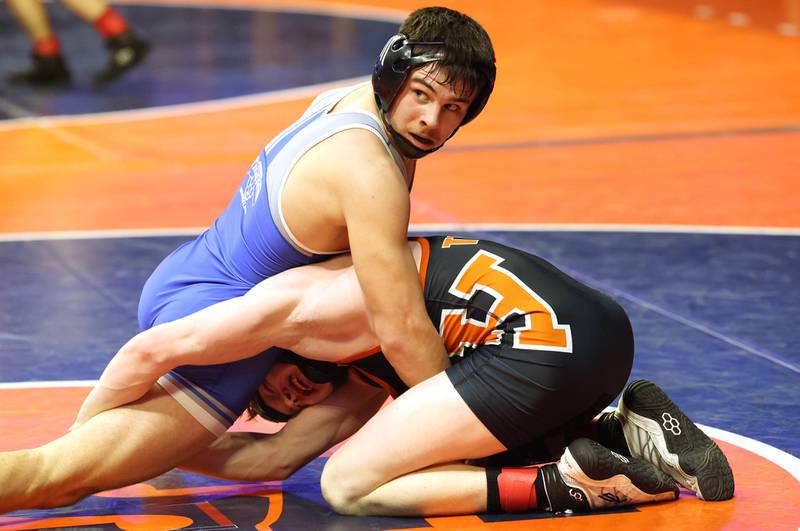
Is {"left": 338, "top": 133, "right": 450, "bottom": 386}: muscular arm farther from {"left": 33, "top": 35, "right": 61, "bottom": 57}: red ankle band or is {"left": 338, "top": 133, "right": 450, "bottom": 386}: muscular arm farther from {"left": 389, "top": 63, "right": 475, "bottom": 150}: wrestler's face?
{"left": 33, "top": 35, "right": 61, "bottom": 57}: red ankle band

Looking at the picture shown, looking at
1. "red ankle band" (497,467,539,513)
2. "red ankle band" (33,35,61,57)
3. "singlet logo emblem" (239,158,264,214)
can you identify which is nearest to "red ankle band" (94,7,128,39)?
"red ankle band" (33,35,61,57)

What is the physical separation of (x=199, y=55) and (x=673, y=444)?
890 cm

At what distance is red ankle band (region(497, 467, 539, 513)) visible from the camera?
3.58m

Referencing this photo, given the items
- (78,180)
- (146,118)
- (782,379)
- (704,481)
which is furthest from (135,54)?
(704,481)

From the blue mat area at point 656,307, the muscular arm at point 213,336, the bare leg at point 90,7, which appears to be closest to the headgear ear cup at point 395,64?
the muscular arm at point 213,336

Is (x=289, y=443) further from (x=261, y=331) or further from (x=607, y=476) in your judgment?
(x=607, y=476)

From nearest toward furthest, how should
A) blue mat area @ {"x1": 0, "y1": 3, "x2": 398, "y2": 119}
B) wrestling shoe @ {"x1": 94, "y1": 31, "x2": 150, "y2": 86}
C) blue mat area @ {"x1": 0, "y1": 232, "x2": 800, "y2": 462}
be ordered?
blue mat area @ {"x1": 0, "y1": 232, "x2": 800, "y2": 462} → blue mat area @ {"x1": 0, "y1": 3, "x2": 398, "y2": 119} → wrestling shoe @ {"x1": 94, "y1": 31, "x2": 150, "y2": 86}

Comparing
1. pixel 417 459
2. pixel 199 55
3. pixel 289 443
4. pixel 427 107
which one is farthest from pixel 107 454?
pixel 199 55

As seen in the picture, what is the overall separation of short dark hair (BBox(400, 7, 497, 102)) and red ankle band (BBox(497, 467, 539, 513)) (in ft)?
3.18

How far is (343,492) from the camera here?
11.8 feet

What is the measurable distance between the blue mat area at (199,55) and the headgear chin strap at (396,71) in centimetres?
646

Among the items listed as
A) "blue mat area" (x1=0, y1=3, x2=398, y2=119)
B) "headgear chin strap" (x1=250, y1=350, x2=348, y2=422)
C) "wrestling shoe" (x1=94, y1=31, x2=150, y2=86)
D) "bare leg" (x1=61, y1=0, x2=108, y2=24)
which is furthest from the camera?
"bare leg" (x1=61, y1=0, x2=108, y2=24)

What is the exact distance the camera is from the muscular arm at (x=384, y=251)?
11.3ft

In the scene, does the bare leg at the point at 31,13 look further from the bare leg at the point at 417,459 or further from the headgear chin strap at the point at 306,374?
the bare leg at the point at 417,459
